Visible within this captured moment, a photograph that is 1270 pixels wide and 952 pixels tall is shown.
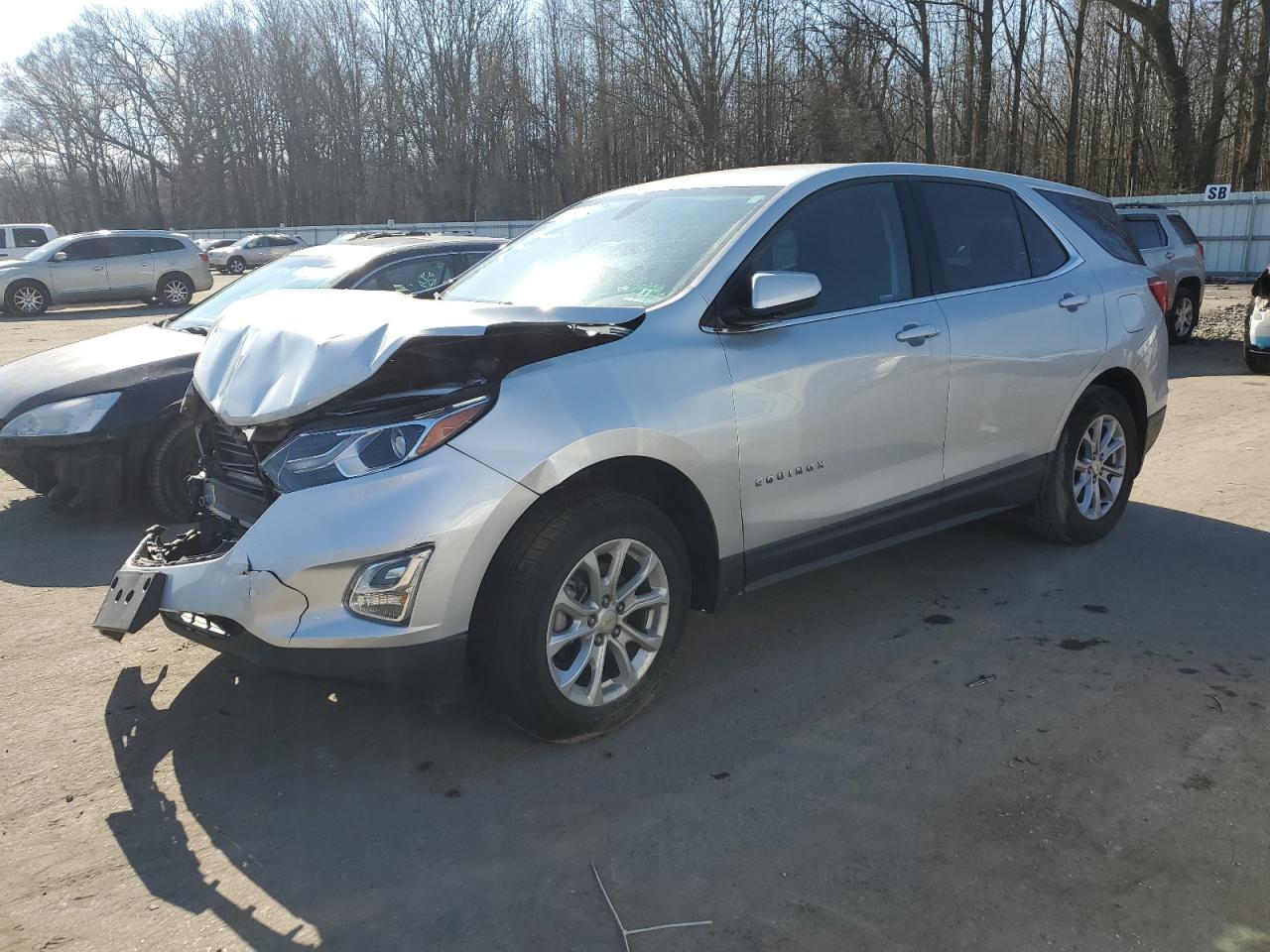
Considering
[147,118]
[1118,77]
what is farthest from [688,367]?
[147,118]

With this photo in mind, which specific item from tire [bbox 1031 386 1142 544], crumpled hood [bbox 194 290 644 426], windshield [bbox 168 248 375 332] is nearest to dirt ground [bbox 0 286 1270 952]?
tire [bbox 1031 386 1142 544]

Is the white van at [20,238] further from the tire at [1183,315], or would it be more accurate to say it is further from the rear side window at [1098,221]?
the rear side window at [1098,221]

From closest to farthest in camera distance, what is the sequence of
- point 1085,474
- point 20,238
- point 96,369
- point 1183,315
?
point 1085,474
point 96,369
point 1183,315
point 20,238

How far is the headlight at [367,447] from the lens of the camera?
9.85 ft

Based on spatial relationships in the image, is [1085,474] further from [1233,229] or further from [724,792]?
[1233,229]

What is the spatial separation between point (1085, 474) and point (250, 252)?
37.5 metres

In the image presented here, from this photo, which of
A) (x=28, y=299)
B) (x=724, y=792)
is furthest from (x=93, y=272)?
(x=724, y=792)

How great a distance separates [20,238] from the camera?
28.1 metres

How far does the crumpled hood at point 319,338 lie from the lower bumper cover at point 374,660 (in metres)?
0.72

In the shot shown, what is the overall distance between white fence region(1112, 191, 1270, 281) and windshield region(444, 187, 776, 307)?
22.6 m

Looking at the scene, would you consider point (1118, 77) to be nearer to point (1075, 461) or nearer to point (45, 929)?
point (1075, 461)

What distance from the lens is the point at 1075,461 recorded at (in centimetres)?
518

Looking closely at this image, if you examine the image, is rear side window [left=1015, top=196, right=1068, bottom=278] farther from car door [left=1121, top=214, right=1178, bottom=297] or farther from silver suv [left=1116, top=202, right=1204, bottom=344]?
car door [left=1121, top=214, right=1178, bottom=297]

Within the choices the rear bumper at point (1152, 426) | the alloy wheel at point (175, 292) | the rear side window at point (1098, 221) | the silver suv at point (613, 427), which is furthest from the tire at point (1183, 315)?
the alloy wheel at point (175, 292)
